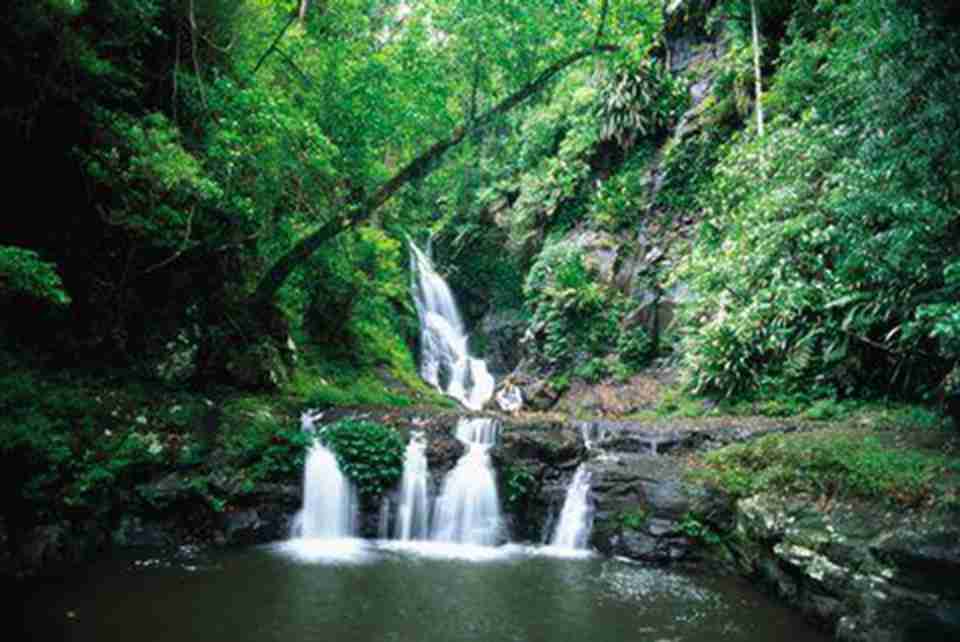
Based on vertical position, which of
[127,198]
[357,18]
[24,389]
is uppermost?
[357,18]

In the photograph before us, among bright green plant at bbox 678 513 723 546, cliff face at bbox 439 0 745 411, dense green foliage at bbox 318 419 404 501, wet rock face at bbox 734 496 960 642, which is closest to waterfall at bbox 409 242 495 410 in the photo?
cliff face at bbox 439 0 745 411

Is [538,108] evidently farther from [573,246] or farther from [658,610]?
[658,610]

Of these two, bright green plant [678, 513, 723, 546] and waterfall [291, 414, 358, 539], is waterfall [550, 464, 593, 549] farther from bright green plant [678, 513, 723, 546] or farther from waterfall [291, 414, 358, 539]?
waterfall [291, 414, 358, 539]

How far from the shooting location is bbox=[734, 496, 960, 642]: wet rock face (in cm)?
442

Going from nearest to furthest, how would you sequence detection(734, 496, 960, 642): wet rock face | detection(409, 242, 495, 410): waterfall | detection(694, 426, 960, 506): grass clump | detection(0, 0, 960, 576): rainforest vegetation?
1. detection(734, 496, 960, 642): wet rock face
2. detection(694, 426, 960, 506): grass clump
3. detection(0, 0, 960, 576): rainforest vegetation
4. detection(409, 242, 495, 410): waterfall

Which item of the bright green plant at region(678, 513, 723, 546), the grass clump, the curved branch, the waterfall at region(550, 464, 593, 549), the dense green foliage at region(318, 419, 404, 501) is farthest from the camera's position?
the curved branch

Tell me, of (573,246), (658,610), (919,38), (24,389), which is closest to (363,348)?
(573,246)

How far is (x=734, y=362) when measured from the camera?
36.2ft

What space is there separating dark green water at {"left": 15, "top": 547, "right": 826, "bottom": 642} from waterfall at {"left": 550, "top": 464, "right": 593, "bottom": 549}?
2.96 feet

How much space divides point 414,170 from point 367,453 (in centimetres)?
524

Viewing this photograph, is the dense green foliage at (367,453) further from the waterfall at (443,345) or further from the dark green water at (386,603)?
the waterfall at (443,345)

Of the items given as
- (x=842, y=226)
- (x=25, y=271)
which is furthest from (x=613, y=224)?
(x=25, y=271)

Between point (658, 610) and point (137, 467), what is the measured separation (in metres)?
6.56

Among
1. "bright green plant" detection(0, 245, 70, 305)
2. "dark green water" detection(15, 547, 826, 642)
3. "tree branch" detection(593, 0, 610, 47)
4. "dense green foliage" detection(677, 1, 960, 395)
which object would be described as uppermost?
"tree branch" detection(593, 0, 610, 47)
